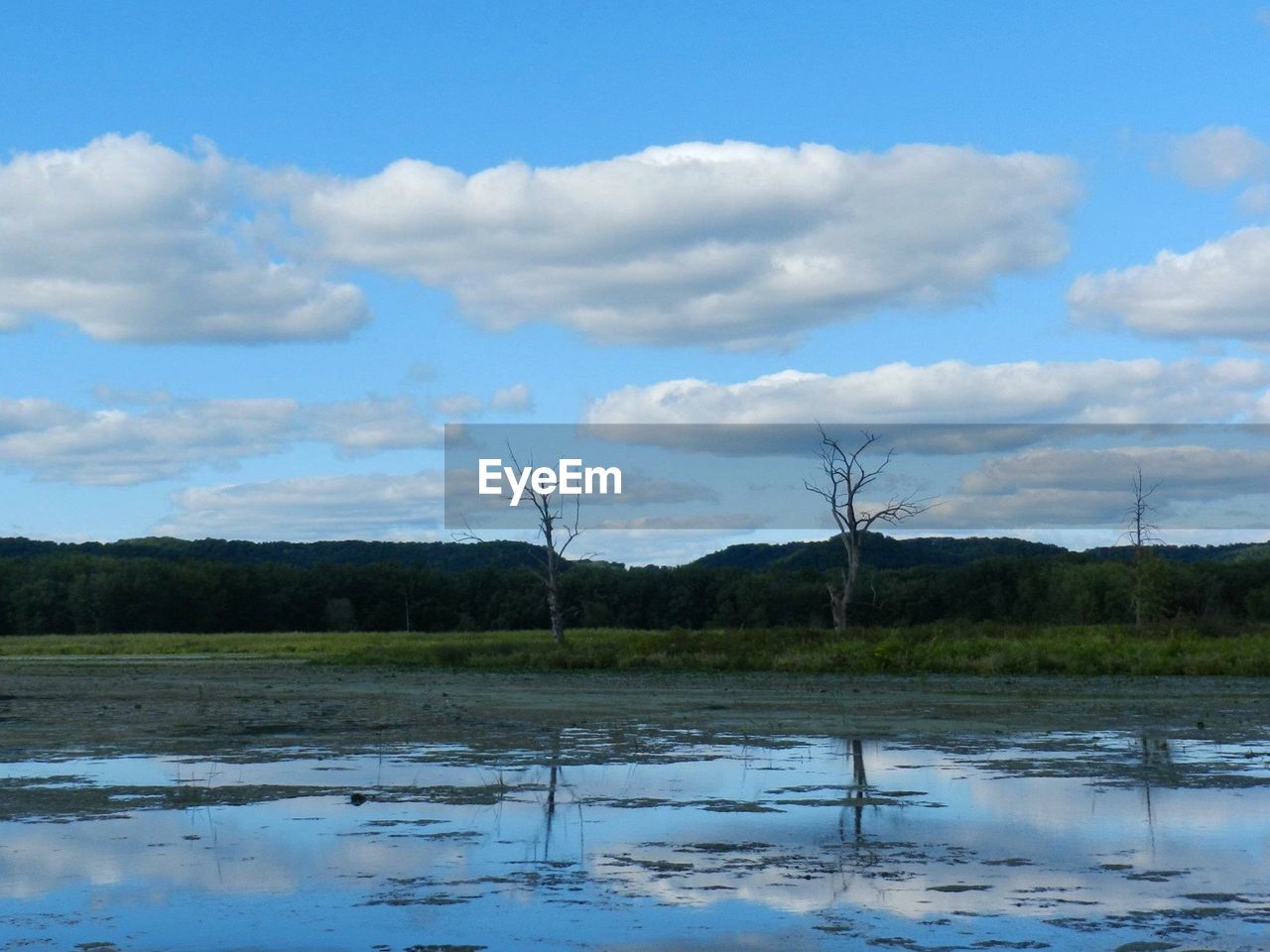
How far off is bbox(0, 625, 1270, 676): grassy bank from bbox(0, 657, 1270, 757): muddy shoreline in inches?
81.4

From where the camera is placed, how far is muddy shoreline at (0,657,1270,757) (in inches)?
701

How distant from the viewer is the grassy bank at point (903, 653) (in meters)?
31.7

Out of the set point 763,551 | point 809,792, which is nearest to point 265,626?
point 763,551

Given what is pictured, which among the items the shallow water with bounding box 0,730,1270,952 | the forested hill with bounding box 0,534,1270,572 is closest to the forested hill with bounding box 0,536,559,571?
the forested hill with bounding box 0,534,1270,572

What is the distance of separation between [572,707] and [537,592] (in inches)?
3362

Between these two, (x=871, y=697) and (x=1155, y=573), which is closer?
(x=871, y=697)

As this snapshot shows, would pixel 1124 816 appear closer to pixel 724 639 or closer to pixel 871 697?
pixel 871 697

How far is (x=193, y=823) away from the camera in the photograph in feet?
34.0

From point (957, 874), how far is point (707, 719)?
11433mm

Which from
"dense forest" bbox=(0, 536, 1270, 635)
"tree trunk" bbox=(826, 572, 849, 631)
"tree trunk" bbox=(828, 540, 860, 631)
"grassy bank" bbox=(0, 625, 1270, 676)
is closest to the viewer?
"grassy bank" bbox=(0, 625, 1270, 676)

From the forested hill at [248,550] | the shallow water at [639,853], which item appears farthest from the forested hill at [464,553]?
the shallow water at [639,853]

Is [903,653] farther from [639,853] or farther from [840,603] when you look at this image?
[639,853]

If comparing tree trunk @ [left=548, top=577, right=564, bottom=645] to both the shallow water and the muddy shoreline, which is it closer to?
the muddy shoreline

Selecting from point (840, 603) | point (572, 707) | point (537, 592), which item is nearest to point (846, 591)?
point (840, 603)
